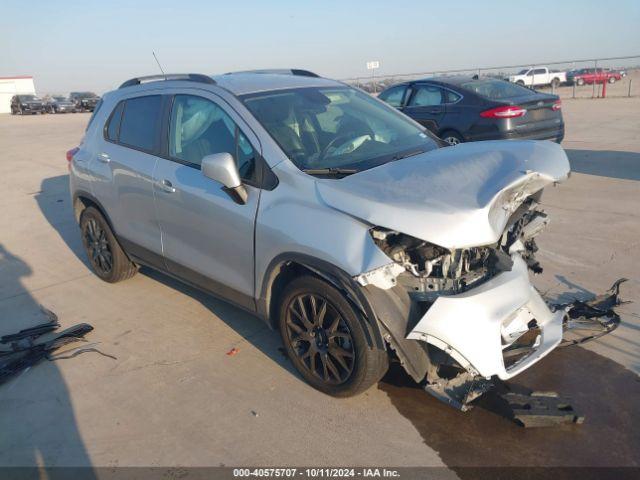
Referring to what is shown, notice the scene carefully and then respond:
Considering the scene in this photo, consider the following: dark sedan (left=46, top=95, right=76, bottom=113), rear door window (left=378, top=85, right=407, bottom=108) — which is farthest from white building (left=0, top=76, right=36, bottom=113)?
rear door window (left=378, top=85, right=407, bottom=108)

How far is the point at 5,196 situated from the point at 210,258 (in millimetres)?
8043

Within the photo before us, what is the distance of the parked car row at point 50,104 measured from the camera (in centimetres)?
4184

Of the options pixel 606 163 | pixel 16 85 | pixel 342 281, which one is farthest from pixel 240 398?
pixel 16 85

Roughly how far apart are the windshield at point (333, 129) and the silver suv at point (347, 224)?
15 millimetres

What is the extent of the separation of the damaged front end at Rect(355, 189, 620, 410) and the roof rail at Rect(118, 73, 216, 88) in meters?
2.05

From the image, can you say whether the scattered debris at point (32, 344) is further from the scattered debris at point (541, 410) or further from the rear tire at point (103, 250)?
the scattered debris at point (541, 410)

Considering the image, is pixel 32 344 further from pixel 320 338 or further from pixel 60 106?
pixel 60 106

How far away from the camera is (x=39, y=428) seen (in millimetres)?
3266

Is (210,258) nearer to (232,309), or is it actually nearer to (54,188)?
(232,309)

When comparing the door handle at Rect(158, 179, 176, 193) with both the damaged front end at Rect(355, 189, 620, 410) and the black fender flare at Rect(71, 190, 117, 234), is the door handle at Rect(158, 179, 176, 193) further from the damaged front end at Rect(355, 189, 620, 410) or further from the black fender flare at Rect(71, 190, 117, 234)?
the damaged front end at Rect(355, 189, 620, 410)

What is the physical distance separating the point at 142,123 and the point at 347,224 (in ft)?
8.24

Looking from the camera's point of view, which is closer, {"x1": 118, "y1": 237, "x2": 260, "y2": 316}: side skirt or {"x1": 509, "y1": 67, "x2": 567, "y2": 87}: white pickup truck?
{"x1": 118, "y1": 237, "x2": 260, "y2": 316}: side skirt

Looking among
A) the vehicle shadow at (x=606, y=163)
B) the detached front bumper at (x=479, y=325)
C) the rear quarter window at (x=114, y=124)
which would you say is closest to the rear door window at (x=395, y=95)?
the vehicle shadow at (x=606, y=163)

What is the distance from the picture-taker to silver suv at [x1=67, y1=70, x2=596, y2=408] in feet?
9.43
